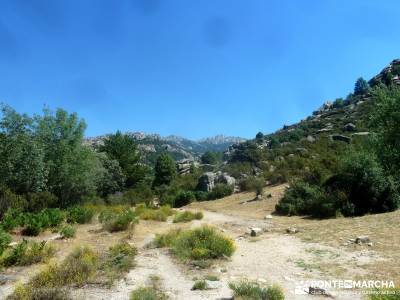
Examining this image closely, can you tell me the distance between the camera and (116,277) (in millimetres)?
9523

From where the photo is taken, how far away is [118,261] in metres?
10.8

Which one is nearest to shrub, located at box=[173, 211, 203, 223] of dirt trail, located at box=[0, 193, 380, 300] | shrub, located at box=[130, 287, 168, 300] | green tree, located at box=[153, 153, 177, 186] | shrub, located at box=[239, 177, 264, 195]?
dirt trail, located at box=[0, 193, 380, 300]

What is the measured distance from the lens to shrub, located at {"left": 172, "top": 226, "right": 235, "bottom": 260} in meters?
11.5

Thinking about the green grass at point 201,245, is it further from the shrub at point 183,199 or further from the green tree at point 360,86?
the green tree at point 360,86

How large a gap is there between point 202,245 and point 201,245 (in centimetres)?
3

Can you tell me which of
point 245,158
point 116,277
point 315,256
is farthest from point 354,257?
point 245,158

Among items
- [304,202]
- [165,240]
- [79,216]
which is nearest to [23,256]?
[165,240]

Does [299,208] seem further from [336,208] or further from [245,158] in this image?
[245,158]

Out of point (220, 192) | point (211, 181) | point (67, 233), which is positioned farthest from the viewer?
point (211, 181)

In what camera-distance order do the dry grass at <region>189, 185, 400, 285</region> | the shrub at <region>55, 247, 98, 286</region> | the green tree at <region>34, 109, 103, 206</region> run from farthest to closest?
the green tree at <region>34, 109, 103, 206</region>, the dry grass at <region>189, 185, 400, 285</region>, the shrub at <region>55, 247, 98, 286</region>

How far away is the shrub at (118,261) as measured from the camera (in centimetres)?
983

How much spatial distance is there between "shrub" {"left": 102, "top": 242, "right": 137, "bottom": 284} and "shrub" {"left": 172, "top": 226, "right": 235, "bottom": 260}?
140 centimetres

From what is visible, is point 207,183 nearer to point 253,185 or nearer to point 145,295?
point 253,185

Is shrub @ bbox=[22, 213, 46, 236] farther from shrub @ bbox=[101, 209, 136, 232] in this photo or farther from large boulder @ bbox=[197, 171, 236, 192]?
large boulder @ bbox=[197, 171, 236, 192]
